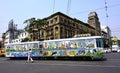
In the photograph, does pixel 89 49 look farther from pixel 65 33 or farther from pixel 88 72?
pixel 65 33

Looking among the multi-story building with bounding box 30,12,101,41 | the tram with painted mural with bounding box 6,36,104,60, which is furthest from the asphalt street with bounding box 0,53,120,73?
the multi-story building with bounding box 30,12,101,41

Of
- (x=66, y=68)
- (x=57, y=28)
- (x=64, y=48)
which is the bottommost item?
(x=66, y=68)

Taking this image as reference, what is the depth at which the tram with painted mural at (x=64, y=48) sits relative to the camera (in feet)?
82.6

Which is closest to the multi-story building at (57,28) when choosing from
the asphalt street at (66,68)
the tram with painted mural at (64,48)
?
the tram with painted mural at (64,48)

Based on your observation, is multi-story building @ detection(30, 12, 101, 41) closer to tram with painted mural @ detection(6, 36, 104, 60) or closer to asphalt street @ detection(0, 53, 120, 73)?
tram with painted mural @ detection(6, 36, 104, 60)

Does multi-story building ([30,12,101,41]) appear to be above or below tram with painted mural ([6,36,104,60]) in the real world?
above

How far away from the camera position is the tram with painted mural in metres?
25.2

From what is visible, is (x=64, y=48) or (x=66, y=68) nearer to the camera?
(x=66, y=68)

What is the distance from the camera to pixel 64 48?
1108 inches

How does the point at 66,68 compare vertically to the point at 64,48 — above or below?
below

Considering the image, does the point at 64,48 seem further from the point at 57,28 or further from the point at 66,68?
the point at 57,28

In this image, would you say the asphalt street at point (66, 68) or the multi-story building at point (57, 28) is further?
the multi-story building at point (57, 28)

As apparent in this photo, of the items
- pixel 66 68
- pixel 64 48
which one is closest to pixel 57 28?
pixel 64 48

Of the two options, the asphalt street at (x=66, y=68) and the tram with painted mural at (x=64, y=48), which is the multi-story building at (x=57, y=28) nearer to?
the tram with painted mural at (x=64, y=48)
